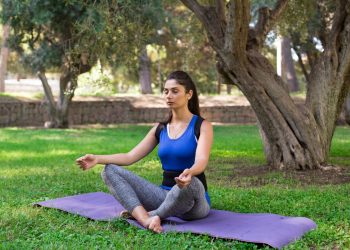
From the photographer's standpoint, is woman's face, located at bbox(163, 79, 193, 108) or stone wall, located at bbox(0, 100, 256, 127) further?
stone wall, located at bbox(0, 100, 256, 127)

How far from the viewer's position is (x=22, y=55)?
65.1 feet

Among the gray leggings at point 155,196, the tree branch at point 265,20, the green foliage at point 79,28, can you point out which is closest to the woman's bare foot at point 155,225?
the gray leggings at point 155,196

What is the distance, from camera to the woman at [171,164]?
5.06 m

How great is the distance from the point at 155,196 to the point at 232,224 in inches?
28.8

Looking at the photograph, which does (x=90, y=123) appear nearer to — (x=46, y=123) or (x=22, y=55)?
(x=46, y=123)

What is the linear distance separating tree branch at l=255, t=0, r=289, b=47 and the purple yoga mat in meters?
4.59

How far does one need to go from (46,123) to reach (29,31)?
3940mm

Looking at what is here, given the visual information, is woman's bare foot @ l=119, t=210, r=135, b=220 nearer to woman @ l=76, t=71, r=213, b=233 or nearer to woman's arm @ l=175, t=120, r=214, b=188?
woman @ l=76, t=71, r=213, b=233

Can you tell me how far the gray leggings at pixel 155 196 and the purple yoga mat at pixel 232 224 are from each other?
0.12m

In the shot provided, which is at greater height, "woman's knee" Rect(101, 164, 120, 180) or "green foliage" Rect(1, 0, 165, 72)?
"green foliage" Rect(1, 0, 165, 72)

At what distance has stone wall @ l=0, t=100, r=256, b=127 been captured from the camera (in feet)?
74.9

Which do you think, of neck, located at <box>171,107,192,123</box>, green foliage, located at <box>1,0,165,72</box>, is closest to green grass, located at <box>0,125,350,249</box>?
neck, located at <box>171,107,192,123</box>

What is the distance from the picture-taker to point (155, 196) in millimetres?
5410

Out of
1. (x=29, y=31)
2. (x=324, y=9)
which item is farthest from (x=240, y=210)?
(x=29, y=31)
